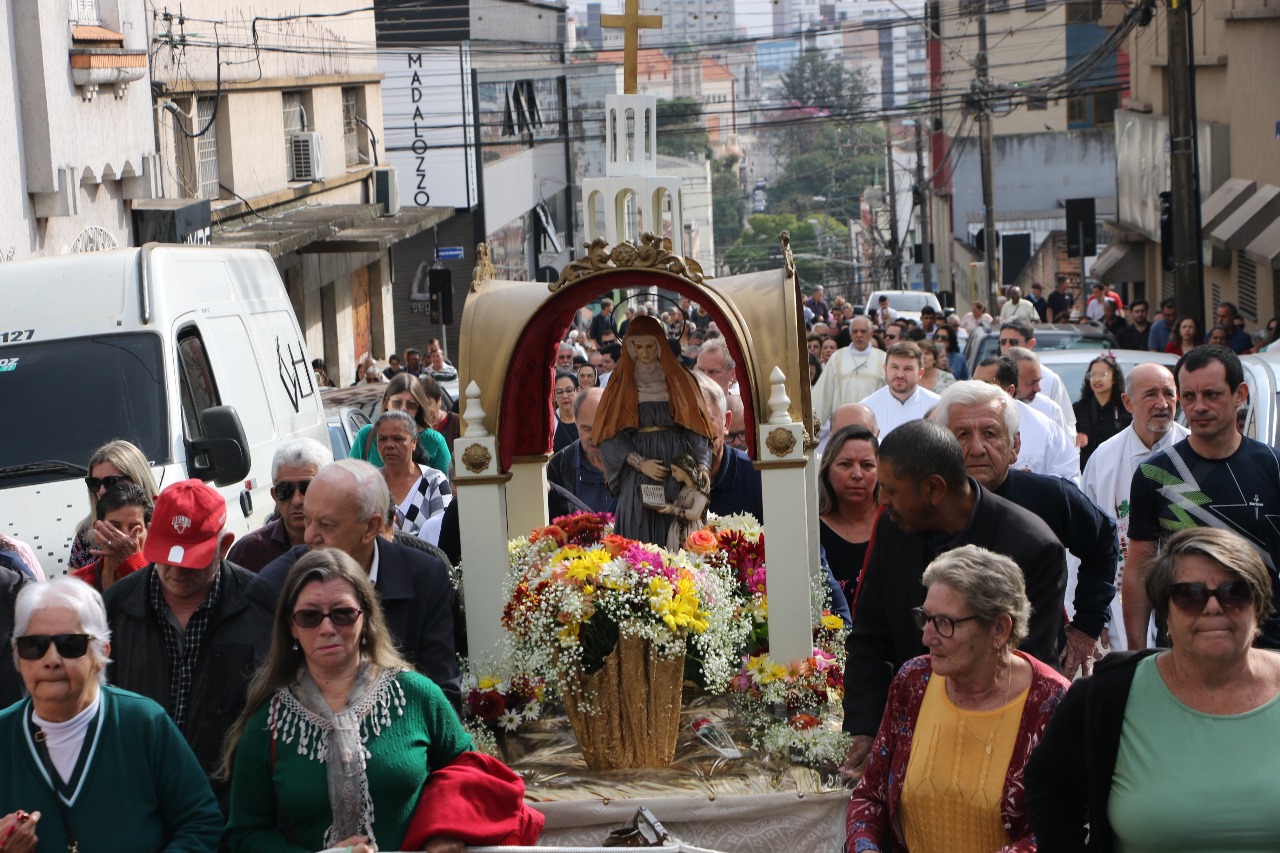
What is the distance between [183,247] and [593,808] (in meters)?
5.37

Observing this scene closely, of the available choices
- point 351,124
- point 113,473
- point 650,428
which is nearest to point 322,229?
point 351,124

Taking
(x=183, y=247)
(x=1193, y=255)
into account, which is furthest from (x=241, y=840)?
(x=1193, y=255)

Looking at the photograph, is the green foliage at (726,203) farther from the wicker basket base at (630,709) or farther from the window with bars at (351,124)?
the wicker basket base at (630,709)

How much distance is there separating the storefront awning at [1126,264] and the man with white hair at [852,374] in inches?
927

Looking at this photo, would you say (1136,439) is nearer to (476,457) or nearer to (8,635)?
(476,457)

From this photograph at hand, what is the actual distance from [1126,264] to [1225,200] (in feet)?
38.0

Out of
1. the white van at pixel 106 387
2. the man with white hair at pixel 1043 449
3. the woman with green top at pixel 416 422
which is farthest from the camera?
the woman with green top at pixel 416 422

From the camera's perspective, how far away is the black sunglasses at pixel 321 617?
16.0ft

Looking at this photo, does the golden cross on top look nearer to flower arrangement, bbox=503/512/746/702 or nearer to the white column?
the white column

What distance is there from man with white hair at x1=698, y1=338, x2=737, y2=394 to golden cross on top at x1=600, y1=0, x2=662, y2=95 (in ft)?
14.1

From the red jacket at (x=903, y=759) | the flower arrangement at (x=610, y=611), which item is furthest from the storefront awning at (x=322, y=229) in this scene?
the red jacket at (x=903, y=759)

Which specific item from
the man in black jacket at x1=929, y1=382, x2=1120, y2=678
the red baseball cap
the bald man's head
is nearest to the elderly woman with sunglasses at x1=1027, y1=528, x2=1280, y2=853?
the man in black jacket at x1=929, y1=382, x2=1120, y2=678

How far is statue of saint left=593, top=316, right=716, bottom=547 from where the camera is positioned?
8359mm

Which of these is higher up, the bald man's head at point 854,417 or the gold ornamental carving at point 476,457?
the gold ornamental carving at point 476,457
